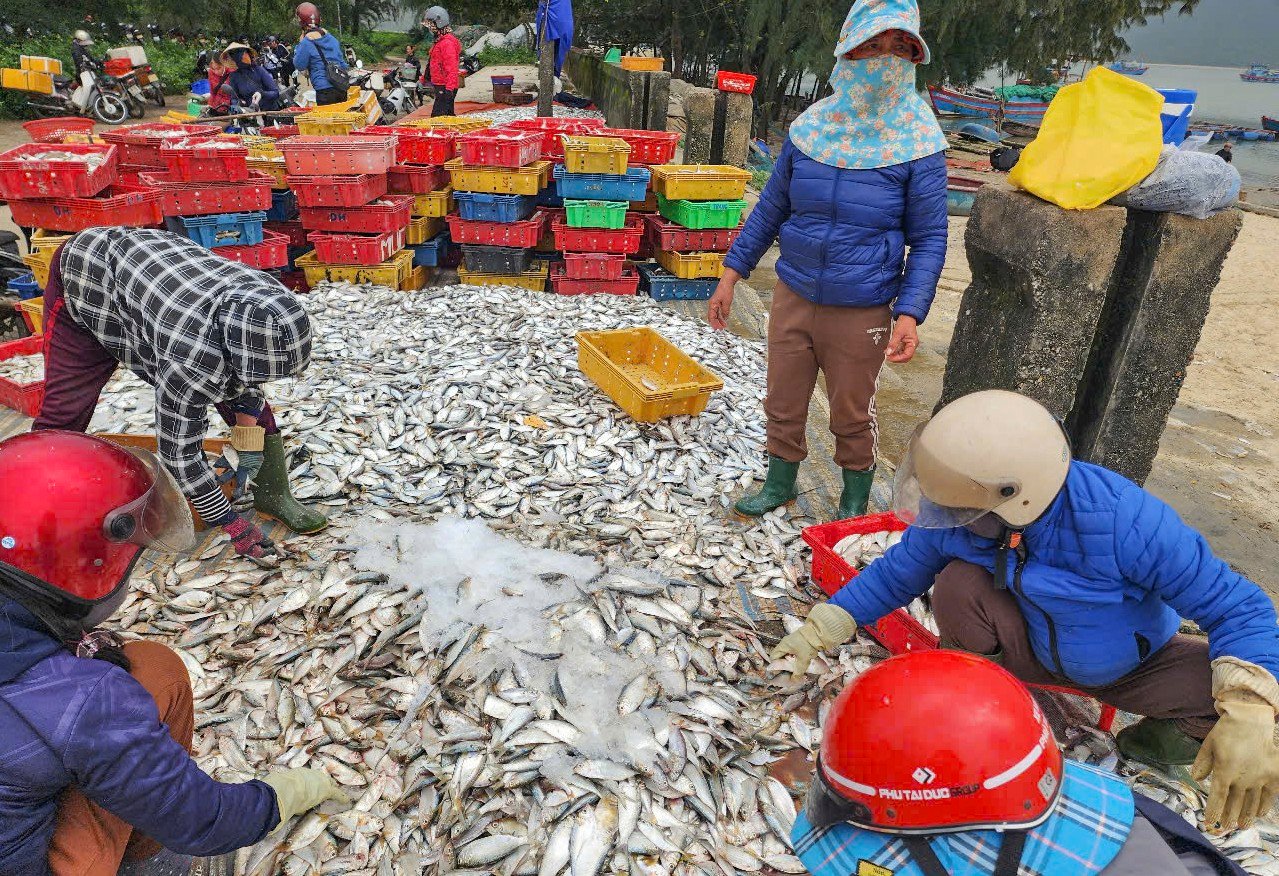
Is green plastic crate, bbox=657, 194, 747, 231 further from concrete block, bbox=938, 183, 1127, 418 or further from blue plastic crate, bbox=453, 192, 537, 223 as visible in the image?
concrete block, bbox=938, 183, 1127, 418

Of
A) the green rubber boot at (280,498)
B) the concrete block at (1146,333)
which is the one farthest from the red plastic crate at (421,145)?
the concrete block at (1146,333)

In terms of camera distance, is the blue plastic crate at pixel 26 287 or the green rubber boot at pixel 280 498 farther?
the blue plastic crate at pixel 26 287

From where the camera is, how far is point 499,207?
7188 millimetres

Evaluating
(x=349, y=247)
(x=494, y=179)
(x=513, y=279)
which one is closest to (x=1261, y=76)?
(x=513, y=279)

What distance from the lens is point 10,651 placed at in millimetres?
1451

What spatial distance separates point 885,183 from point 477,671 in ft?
8.48

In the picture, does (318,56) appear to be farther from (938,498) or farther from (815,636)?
(938,498)

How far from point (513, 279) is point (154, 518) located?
6012 mm

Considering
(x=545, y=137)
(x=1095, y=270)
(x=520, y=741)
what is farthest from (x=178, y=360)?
(x=545, y=137)

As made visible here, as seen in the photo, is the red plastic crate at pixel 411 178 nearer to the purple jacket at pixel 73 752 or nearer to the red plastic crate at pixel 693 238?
the red plastic crate at pixel 693 238

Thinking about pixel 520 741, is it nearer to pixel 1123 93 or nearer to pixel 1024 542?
pixel 1024 542

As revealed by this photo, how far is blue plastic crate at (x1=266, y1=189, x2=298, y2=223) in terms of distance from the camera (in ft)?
23.3

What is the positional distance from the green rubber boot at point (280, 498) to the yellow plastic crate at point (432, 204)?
14.9 ft

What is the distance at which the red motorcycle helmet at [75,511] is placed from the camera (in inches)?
60.8
